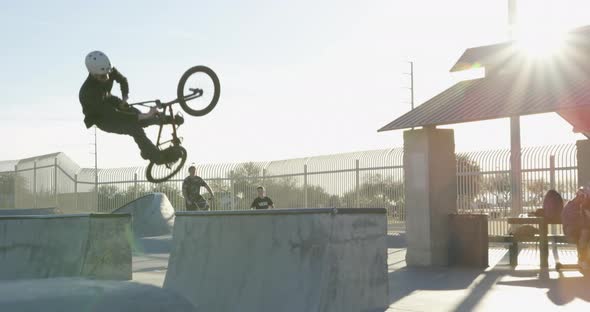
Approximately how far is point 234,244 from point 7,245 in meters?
5.98

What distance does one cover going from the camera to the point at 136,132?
33.7 feet

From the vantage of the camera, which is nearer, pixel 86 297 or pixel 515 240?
pixel 86 297

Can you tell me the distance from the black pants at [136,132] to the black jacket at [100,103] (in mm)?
62

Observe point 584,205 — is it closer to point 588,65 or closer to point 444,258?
point 444,258

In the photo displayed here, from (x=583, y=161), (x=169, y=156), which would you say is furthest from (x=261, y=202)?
(x=169, y=156)

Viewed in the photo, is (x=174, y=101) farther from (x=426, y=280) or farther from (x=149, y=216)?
(x=149, y=216)

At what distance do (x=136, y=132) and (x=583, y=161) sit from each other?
1144 cm

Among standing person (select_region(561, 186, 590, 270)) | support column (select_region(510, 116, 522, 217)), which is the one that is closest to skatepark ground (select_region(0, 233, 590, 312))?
standing person (select_region(561, 186, 590, 270))

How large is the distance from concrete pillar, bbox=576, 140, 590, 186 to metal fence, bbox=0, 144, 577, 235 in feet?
0.63

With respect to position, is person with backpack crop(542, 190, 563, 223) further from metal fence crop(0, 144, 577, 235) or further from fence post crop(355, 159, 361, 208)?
fence post crop(355, 159, 361, 208)

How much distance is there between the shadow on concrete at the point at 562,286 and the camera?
9.80m

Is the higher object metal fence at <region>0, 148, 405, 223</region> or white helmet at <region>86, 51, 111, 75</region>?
white helmet at <region>86, 51, 111, 75</region>

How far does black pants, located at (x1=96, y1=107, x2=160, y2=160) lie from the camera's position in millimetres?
10117

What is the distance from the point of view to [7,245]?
42.9 ft
